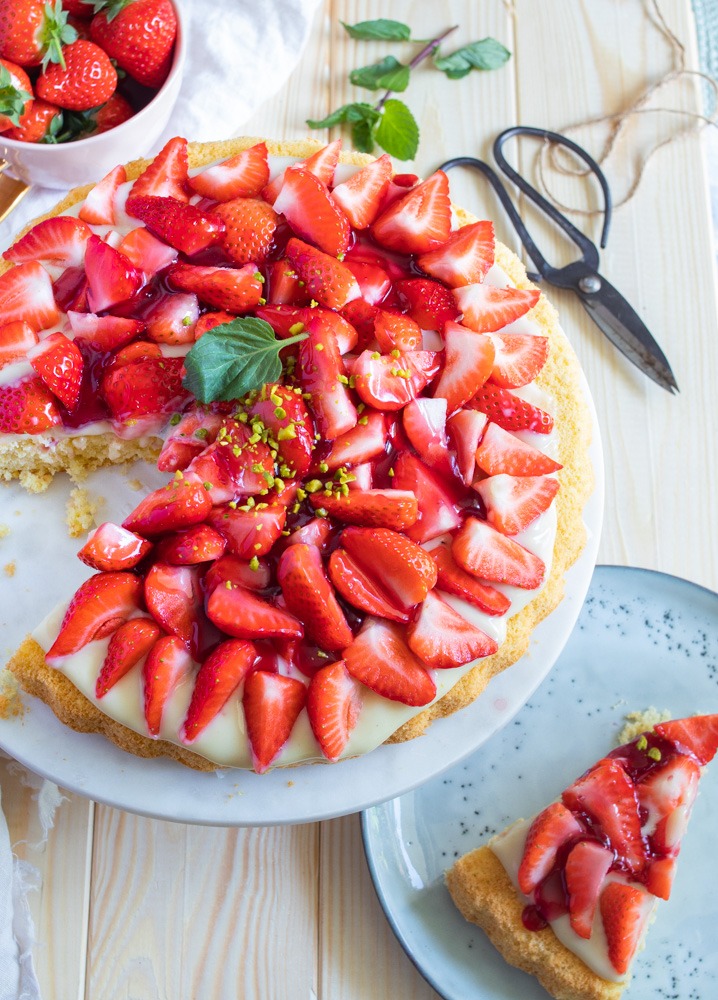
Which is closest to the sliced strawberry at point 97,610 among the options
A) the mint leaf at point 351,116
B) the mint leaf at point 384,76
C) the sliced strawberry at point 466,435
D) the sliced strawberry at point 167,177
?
the sliced strawberry at point 466,435

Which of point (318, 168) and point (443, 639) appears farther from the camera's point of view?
point (318, 168)

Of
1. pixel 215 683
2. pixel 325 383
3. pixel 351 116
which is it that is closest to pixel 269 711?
pixel 215 683

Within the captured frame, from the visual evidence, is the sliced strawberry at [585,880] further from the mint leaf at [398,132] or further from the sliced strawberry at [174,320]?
the mint leaf at [398,132]

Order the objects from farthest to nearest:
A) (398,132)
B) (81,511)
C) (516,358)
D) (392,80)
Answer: (392,80), (398,132), (81,511), (516,358)

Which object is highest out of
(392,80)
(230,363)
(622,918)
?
(392,80)

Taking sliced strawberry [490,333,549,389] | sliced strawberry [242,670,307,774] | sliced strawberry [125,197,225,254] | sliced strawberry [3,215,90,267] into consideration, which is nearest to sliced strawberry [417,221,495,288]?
sliced strawberry [490,333,549,389]

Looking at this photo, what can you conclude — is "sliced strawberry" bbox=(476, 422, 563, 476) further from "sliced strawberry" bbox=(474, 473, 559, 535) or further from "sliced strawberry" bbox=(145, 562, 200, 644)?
"sliced strawberry" bbox=(145, 562, 200, 644)

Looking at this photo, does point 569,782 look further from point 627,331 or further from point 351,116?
point 351,116
